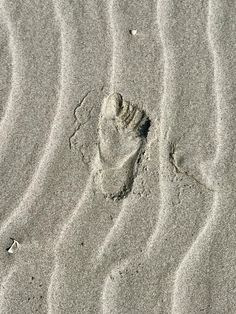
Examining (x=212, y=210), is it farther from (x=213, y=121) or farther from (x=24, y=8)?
(x=24, y=8)

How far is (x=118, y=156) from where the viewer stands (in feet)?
7.29

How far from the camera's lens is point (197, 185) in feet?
7.27

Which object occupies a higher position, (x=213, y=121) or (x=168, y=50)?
(x=168, y=50)

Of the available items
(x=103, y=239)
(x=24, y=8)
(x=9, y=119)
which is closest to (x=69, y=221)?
(x=103, y=239)

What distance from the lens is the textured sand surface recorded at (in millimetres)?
2184

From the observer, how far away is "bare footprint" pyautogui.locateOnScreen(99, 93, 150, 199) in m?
2.22

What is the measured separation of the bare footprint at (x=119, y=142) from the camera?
2.22m

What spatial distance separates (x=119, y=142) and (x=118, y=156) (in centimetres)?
6

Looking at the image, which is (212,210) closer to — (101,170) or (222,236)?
(222,236)

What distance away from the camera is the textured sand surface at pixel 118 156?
2184 mm

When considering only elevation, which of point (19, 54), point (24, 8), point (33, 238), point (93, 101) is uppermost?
point (24, 8)

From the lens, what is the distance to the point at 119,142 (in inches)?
87.7

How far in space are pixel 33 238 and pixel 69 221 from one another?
0.16 metres

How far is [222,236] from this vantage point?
2184 millimetres
